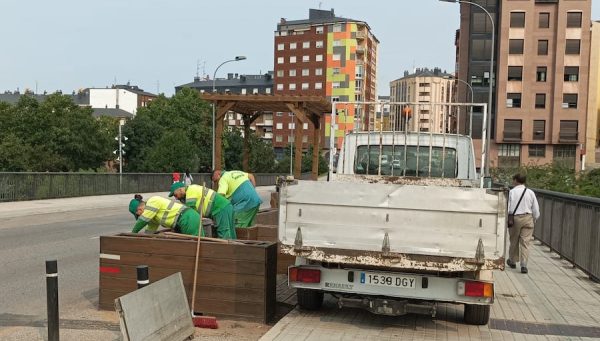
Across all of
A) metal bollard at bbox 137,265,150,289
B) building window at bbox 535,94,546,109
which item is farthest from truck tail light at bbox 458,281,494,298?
building window at bbox 535,94,546,109

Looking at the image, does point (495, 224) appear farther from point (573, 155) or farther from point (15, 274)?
point (573, 155)

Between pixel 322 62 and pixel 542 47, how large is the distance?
151ft

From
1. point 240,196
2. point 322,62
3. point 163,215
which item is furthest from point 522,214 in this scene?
point 322,62

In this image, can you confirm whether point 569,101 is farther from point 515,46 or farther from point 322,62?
point 322,62

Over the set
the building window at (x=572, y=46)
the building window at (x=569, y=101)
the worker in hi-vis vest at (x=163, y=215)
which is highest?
the building window at (x=572, y=46)

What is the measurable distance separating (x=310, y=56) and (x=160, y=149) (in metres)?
69.3

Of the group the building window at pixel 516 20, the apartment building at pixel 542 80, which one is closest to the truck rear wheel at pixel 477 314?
the apartment building at pixel 542 80

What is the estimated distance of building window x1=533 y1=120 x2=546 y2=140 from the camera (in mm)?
70562

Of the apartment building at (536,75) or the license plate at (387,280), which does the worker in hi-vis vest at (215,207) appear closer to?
the license plate at (387,280)

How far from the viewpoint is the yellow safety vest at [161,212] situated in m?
7.14

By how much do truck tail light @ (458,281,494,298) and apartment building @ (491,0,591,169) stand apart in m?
67.0

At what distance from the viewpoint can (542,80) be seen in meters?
70.5

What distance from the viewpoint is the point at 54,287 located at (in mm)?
5008

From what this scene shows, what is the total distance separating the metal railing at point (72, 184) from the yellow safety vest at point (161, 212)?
12743 mm
